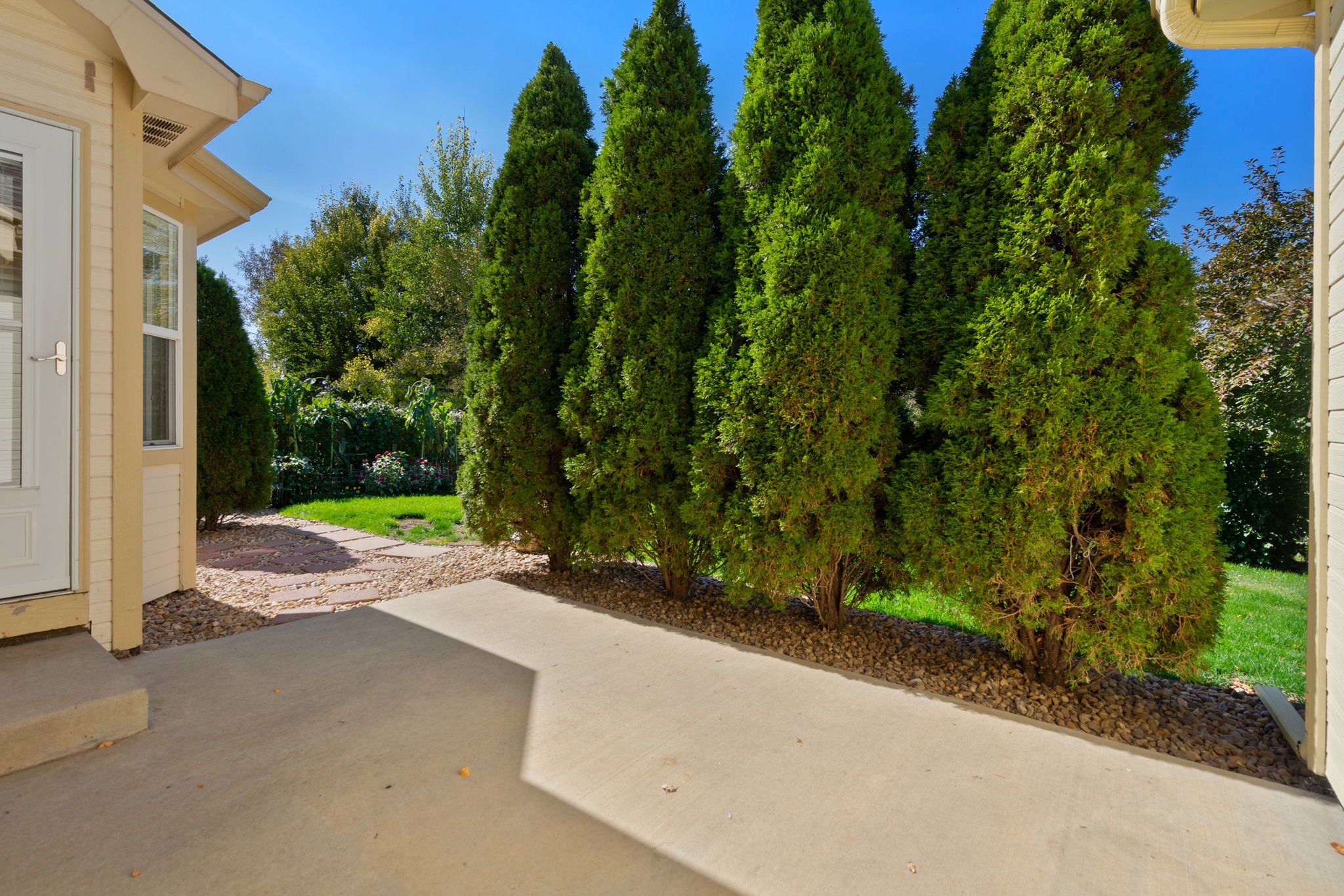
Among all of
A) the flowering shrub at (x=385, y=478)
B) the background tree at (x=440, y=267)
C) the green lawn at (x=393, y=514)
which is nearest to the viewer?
the green lawn at (x=393, y=514)

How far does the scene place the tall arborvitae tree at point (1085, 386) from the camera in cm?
247

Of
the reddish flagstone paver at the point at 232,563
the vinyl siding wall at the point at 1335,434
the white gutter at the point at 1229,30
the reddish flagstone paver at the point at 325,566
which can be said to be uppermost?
the white gutter at the point at 1229,30

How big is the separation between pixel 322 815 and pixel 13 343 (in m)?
2.45

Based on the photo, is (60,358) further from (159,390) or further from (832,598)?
(832,598)

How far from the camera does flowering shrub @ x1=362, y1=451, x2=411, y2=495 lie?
9.62 meters

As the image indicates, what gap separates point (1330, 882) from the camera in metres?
1.58

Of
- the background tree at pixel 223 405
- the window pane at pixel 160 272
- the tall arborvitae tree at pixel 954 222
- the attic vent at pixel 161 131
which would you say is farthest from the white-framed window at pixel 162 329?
the tall arborvitae tree at pixel 954 222

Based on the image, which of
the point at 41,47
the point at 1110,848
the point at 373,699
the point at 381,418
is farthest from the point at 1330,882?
the point at 381,418

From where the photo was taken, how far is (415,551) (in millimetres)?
5684

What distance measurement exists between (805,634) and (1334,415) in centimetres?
230

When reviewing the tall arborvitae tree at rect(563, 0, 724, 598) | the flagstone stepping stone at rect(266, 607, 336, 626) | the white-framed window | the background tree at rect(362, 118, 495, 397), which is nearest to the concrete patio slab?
the flagstone stepping stone at rect(266, 607, 336, 626)

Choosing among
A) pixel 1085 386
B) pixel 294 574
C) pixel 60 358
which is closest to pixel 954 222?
pixel 1085 386

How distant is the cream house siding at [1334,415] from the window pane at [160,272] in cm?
563

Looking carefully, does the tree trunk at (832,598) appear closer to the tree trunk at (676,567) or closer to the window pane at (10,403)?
the tree trunk at (676,567)
